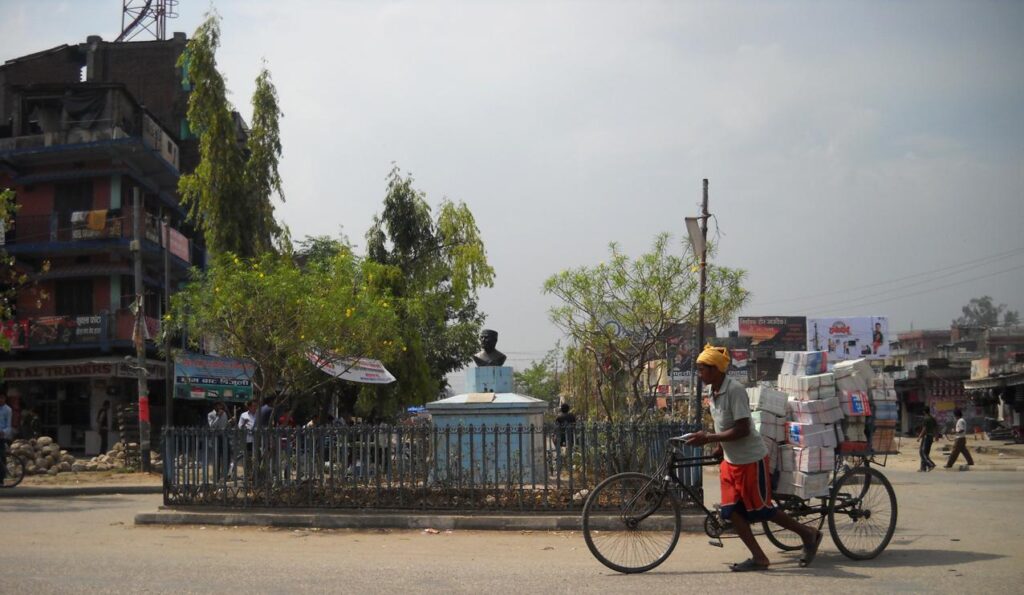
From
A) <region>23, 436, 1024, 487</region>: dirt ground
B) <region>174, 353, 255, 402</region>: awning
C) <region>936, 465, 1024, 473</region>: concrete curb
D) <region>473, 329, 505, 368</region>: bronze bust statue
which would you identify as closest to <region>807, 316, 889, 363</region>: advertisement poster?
<region>23, 436, 1024, 487</region>: dirt ground

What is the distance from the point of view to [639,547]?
23.9 ft

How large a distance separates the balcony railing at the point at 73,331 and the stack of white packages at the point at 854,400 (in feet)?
91.7

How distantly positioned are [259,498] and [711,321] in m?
9.72

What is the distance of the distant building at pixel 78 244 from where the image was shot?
105ft

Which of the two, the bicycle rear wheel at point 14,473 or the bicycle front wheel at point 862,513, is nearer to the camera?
the bicycle front wheel at point 862,513

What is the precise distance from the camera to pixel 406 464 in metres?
10.8

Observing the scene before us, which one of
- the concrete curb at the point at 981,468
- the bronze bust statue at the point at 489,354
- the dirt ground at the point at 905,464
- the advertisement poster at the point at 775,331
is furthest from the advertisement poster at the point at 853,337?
the bronze bust statue at the point at 489,354

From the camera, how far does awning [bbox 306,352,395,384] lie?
1523cm

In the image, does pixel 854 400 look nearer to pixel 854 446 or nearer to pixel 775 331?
pixel 854 446

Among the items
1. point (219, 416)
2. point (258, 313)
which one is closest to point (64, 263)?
point (219, 416)

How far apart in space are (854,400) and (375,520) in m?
5.42

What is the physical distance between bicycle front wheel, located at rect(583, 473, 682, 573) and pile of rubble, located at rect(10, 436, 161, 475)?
16688 mm

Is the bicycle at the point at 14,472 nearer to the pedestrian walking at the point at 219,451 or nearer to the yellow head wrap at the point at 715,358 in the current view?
the pedestrian walking at the point at 219,451

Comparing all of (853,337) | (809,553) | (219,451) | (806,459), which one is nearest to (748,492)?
(809,553)
